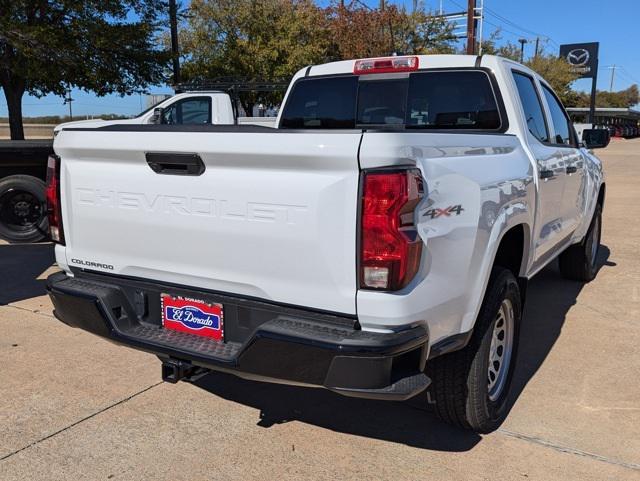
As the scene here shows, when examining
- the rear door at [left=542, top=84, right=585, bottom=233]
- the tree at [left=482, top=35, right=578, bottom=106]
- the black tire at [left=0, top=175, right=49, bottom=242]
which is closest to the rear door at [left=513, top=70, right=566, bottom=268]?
the rear door at [left=542, top=84, right=585, bottom=233]

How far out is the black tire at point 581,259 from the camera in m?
6.29

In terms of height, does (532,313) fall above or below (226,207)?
below

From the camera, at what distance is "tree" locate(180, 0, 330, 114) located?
23266 millimetres

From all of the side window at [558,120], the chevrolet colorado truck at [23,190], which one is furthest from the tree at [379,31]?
the side window at [558,120]

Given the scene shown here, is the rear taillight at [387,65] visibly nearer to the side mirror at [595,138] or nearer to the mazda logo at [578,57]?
the side mirror at [595,138]

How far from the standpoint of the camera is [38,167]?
8164mm

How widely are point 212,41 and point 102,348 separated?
21060mm

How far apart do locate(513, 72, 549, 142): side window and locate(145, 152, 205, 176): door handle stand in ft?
8.11

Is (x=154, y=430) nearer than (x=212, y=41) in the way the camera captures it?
Yes

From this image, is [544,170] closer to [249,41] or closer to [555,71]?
[249,41]

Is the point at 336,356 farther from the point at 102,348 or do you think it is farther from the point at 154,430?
the point at 102,348

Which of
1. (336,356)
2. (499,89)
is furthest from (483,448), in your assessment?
(499,89)

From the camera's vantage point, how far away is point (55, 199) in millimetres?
3303

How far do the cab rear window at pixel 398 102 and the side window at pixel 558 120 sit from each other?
1.01 metres
